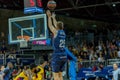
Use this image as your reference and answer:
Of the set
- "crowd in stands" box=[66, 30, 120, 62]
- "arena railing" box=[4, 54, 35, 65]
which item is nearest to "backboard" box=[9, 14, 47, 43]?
"arena railing" box=[4, 54, 35, 65]

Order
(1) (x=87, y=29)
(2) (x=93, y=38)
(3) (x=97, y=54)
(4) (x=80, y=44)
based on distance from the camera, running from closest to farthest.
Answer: (3) (x=97, y=54)
(4) (x=80, y=44)
(2) (x=93, y=38)
(1) (x=87, y=29)

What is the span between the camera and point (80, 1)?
90.0ft

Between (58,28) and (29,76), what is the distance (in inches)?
183

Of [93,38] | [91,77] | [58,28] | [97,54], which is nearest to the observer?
[58,28]

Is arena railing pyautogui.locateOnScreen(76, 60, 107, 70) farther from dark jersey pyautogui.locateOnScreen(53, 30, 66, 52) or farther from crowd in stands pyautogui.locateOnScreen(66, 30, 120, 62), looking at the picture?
dark jersey pyautogui.locateOnScreen(53, 30, 66, 52)

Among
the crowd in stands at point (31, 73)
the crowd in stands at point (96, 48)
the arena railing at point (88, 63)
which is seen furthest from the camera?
the crowd in stands at point (96, 48)

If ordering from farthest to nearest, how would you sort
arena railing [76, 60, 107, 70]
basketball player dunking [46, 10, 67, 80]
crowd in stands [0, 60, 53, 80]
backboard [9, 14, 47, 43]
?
backboard [9, 14, 47, 43] → arena railing [76, 60, 107, 70] → crowd in stands [0, 60, 53, 80] → basketball player dunking [46, 10, 67, 80]

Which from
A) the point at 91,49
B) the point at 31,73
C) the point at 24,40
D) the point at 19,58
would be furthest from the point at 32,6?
the point at 31,73

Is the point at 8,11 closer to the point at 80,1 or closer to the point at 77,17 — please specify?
the point at 80,1

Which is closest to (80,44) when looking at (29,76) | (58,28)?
(29,76)

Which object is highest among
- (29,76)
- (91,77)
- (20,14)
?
(20,14)

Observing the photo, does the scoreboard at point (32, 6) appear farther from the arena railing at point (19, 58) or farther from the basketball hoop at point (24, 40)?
the arena railing at point (19, 58)

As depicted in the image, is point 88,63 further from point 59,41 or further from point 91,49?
point 59,41

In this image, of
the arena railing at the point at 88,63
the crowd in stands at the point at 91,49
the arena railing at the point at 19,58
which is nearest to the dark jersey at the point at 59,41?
the arena railing at the point at 88,63
